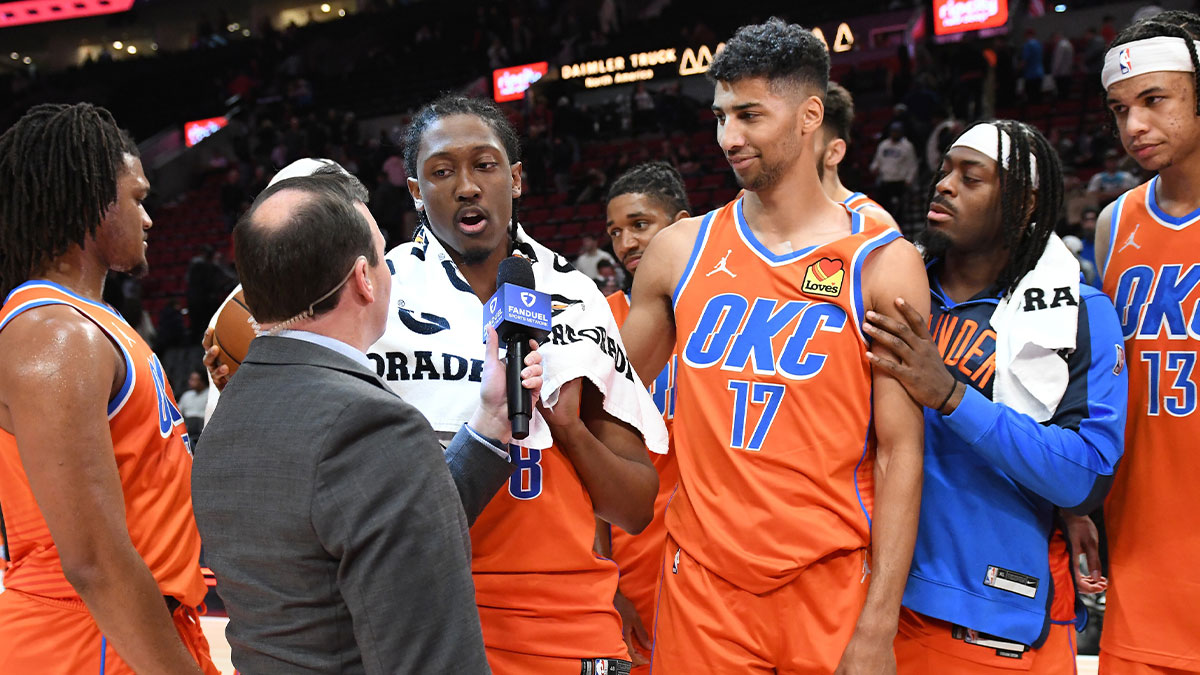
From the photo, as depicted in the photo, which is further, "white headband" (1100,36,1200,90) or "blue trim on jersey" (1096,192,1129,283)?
"blue trim on jersey" (1096,192,1129,283)

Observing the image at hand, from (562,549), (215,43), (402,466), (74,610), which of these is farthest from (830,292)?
(215,43)

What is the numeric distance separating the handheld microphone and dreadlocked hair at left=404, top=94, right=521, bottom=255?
588 mm

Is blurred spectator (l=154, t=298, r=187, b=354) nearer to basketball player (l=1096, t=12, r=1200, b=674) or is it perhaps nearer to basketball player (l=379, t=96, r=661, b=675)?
basketball player (l=379, t=96, r=661, b=675)

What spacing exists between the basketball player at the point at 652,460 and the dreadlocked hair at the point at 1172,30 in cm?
162

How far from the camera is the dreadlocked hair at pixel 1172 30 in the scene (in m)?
2.74

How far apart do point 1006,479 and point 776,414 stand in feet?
2.27

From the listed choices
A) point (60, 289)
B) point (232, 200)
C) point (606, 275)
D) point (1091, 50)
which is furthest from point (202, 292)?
point (1091, 50)

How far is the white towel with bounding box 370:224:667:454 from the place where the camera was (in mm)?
2287

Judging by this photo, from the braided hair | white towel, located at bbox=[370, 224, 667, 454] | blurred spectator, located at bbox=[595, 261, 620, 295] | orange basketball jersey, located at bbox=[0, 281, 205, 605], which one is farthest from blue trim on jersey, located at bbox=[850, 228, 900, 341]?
blurred spectator, located at bbox=[595, 261, 620, 295]

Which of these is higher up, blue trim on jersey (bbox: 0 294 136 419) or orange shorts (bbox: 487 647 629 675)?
blue trim on jersey (bbox: 0 294 136 419)

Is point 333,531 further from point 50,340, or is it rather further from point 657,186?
point 657,186

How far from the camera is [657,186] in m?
4.14

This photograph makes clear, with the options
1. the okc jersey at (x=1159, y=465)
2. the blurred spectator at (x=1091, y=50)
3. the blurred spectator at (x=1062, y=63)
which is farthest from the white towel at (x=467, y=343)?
the blurred spectator at (x=1062, y=63)

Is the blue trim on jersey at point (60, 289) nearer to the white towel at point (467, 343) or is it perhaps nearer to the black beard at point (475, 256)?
the white towel at point (467, 343)
